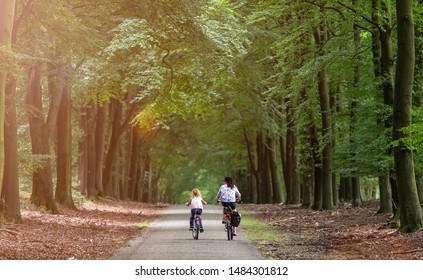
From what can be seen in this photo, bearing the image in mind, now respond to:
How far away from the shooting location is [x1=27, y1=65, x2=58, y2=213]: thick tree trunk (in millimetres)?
26609

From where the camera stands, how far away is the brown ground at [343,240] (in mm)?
15578

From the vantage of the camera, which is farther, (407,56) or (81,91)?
(81,91)

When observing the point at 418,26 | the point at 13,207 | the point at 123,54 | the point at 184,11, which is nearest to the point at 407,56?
the point at 418,26

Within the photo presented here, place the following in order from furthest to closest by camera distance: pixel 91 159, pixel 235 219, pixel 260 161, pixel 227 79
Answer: pixel 260 161
pixel 91 159
pixel 227 79
pixel 235 219

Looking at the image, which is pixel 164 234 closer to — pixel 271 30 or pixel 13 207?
pixel 13 207

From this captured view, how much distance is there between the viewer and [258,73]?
3684 cm

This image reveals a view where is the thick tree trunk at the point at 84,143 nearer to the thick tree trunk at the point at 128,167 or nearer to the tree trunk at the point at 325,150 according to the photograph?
the thick tree trunk at the point at 128,167

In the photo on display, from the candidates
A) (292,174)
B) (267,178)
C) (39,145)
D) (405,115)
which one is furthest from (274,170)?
(405,115)

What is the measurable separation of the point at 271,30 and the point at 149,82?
23.5 ft

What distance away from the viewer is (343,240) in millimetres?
18766

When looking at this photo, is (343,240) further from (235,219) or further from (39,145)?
(39,145)

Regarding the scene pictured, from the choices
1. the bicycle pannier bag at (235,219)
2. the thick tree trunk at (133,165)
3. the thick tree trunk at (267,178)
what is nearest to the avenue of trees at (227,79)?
the thick tree trunk at (267,178)

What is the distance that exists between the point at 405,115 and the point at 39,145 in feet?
47.2

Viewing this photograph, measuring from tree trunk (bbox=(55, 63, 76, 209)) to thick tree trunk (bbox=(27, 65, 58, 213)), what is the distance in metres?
2.33
